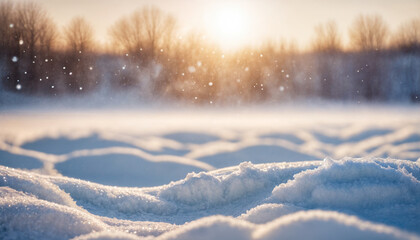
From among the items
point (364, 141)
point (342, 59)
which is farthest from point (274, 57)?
point (364, 141)

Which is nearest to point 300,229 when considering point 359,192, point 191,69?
point 359,192

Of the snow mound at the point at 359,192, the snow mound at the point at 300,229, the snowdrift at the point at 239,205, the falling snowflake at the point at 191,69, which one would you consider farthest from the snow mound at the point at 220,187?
the falling snowflake at the point at 191,69

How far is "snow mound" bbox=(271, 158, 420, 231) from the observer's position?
1.21m

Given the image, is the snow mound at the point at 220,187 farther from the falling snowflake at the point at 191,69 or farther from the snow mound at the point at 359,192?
the falling snowflake at the point at 191,69

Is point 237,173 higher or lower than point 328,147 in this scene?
lower

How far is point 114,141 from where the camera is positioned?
4727mm

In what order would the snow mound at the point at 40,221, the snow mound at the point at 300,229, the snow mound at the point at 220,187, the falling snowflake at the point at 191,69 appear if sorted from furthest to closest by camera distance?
the falling snowflake at the point at 191,69 → the snow mound at the point at 220,187 → the snow mound at the point at 40,221 → the snow mound at the point at 300,229

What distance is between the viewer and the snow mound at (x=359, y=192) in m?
1.21

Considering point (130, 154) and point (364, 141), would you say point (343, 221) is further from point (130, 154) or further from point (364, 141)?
point (364, 141)

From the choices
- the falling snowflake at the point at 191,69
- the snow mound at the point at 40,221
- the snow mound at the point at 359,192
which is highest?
the falling snowflake at the point at 191,69

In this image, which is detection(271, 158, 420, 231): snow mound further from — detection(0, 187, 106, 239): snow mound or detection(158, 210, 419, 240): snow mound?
detection(0, 187, 106, 239): snow mound

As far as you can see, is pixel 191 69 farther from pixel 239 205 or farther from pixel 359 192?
pixel 359 192

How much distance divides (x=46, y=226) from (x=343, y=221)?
2.81ft

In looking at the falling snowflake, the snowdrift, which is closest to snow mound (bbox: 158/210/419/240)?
the snowdrift
